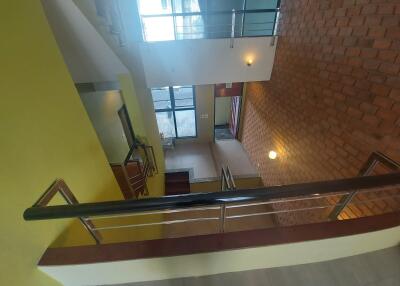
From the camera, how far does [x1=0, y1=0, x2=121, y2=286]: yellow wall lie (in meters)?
0.81

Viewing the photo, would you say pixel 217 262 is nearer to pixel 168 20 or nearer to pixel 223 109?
pixel 168 20

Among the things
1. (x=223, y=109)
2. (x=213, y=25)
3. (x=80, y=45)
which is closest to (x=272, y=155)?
(x=213, y=25)

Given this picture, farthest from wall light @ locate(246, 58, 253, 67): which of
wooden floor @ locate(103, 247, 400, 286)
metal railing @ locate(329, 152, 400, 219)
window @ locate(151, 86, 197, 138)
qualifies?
wooden floor @ locate(103, 247, 400, 286)

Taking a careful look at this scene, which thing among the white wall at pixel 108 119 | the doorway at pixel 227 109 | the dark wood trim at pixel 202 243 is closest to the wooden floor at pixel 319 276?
the dark wood trim at pixel 202 243

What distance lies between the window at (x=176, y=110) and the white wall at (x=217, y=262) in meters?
5.54

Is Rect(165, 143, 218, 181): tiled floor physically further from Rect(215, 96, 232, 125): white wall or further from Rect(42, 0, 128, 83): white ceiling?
Rect(42, 0, 128, 83): white ceiling

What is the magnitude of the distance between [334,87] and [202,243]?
2313 mm

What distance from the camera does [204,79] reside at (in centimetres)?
373

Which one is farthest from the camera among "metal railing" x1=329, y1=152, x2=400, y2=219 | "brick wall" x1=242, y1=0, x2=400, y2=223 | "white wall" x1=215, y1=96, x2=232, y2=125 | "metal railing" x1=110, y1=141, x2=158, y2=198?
"white wall" x1=215, y1=96, x2=232, y2=125

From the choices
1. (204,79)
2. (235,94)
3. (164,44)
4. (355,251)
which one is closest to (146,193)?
(204,79)

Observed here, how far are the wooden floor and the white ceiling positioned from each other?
218 centimetres

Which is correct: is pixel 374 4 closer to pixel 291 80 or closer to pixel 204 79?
Answer: pixel 291 80

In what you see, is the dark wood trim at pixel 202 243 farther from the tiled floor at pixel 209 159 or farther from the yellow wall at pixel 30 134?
the tiled floor at pixel 209 159

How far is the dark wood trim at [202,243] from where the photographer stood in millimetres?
961
